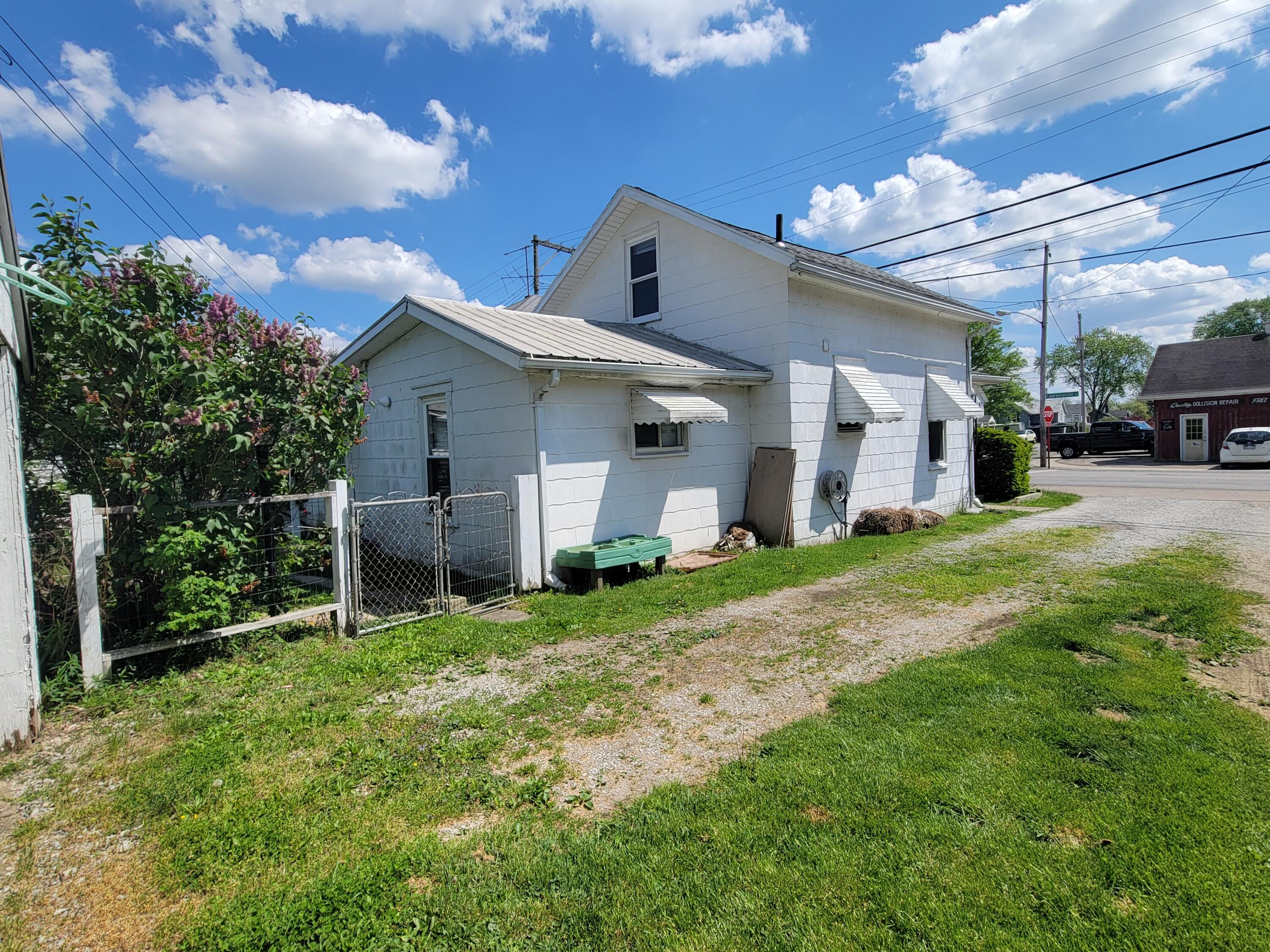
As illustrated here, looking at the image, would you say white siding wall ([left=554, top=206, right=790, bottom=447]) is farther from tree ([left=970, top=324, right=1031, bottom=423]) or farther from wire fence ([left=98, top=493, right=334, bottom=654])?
tree ([left=970, top=324, right=1031, bottom=423])

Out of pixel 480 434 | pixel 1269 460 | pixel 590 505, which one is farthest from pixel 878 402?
pixel 1269 460

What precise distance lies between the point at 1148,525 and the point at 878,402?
5.12 meters

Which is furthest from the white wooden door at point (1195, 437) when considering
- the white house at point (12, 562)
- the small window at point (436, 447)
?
the white house at point (12, 562)

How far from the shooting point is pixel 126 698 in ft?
13.6

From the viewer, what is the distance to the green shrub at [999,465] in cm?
1571

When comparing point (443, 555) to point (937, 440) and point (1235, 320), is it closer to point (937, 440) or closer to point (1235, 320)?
point (937, 440)

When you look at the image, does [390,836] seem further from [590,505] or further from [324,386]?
[590,505]

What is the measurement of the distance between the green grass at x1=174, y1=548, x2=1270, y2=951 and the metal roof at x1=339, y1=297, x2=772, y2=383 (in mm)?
5053

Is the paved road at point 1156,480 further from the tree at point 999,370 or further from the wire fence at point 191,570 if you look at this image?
the wire fence at point 191,570

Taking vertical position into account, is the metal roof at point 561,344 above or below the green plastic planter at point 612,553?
above

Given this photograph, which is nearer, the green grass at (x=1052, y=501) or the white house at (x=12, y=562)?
the white house at (x=12, y=562)

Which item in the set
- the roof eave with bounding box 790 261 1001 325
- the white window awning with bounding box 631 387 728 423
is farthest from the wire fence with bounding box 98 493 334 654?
the roof eave with bounding box 790 261 1001 325

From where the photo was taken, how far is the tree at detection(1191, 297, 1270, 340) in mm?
57031

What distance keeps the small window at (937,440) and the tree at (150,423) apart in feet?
42.0
